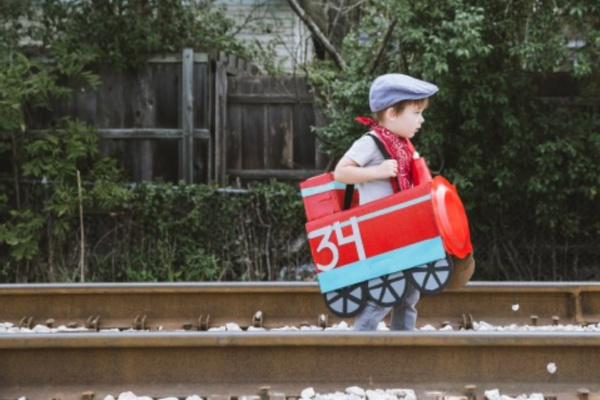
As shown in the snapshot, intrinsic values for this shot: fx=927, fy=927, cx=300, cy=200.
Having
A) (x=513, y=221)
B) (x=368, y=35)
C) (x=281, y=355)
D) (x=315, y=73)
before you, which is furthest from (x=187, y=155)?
(x=281, y=355)

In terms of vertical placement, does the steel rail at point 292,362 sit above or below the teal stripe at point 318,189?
below

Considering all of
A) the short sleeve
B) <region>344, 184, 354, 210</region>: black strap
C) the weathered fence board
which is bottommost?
<region>344, 184, 354, 210</region>: black strap

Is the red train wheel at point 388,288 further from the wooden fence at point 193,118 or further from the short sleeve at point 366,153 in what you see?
the wooden fence at point 193,118

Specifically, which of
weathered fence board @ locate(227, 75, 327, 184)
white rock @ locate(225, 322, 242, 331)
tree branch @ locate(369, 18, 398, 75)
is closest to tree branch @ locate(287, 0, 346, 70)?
weathered fence board @ locate(227, 75, 327, 184)

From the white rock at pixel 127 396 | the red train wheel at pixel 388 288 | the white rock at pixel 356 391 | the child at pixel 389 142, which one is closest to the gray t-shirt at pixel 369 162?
the child at pixel 389 142

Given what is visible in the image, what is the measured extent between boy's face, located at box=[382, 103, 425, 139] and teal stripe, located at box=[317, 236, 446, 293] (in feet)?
1.88

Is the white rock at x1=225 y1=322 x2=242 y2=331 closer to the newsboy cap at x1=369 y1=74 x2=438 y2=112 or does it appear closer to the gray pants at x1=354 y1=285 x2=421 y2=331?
the gray pants at x1=354 y1=285 x2=421 y2=331

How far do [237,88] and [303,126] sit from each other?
0.87 m

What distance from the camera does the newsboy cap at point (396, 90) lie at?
15.0 feet

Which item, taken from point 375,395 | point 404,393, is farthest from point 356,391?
point 404,393

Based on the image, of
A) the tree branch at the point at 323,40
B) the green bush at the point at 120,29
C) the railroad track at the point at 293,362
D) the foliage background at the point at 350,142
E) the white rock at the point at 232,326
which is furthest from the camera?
the tree branch at the point at 323,40

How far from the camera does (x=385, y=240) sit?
459 centimetres

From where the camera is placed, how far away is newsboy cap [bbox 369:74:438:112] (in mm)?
4559

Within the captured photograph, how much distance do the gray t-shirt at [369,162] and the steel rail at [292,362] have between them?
0.69 meters
